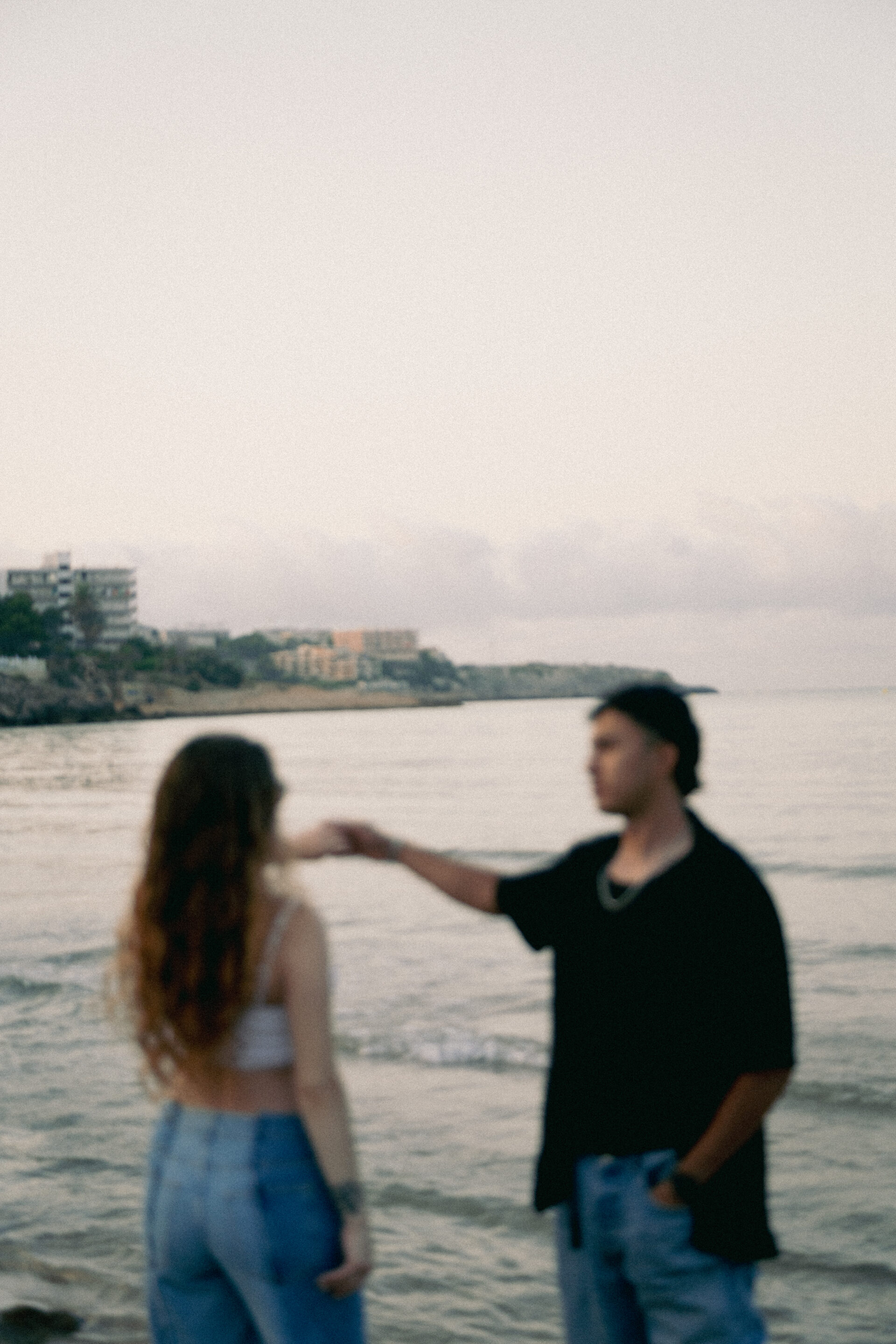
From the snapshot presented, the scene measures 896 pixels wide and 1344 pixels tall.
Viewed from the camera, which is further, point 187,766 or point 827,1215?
point 827,1215

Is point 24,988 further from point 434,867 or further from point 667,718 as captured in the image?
point 667,718

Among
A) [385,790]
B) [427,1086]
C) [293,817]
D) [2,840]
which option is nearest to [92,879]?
[2,840]

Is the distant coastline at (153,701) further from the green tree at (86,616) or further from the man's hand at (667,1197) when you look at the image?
the man's hand at (667,1197)

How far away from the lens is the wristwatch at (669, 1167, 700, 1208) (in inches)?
93.5

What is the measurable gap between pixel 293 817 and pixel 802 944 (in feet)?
69.3

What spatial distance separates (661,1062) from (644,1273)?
15.1 inches

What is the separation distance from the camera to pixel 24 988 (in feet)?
36.5

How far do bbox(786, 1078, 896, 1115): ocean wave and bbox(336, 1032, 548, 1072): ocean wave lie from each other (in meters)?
1.64

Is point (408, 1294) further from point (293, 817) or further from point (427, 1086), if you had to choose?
point (293, 817)

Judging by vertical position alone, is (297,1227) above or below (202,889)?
below

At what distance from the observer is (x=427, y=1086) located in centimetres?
803

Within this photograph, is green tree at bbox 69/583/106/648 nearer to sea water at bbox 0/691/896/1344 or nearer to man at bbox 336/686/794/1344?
sea water at bbox 0/691/896/1344

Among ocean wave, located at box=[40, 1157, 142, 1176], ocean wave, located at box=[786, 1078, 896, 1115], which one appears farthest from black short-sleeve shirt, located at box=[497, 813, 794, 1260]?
ocean wave, located at box=[786, 1078, 896, 1115]

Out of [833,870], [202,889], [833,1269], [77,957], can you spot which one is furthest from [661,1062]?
[833,870]
